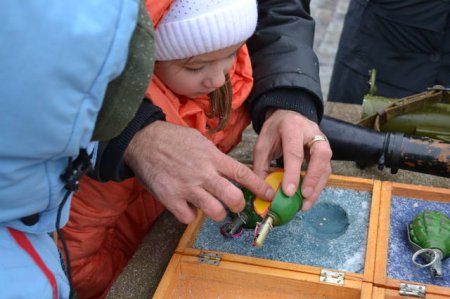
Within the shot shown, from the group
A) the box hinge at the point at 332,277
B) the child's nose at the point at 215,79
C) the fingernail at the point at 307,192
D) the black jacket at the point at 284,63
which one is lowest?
the box hinge at the point at 332,277

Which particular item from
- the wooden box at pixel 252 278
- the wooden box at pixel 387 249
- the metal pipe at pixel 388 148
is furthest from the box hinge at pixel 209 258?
the metal pipe at pixel 388 148

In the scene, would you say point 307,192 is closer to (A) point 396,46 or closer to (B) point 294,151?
(B) point 294,151

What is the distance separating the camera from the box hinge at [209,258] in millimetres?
1104

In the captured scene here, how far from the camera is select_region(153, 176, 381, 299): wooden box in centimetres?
105

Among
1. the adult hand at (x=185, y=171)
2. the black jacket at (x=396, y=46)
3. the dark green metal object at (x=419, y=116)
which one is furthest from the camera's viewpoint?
the black jacket at (x=396, y=46)

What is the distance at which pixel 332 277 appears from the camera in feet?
3.46

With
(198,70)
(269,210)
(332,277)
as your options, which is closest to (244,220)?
(269,210)

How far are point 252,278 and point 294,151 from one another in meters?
0.28

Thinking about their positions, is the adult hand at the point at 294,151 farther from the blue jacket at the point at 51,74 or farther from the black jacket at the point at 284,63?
the blue jacket at the point at 51,74

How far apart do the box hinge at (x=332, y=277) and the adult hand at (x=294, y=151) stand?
13cm

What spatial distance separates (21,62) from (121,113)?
168 millimetres

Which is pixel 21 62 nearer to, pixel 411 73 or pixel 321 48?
pixel 411 73

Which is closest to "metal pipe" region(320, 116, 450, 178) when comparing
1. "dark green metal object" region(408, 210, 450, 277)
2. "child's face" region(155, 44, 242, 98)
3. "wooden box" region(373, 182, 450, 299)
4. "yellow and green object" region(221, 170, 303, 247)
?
"wooden box" region(373, 182, 450, 299)

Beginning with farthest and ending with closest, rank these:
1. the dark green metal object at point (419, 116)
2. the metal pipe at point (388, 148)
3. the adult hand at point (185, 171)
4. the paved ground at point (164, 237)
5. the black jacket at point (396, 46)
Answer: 1. the black jacket at point (396, 46)
2. the dark green metal object at point (419, 116)
3. the metal pipe at point (388, 148)
4. the paved ground at point (164, 237)
5. the adult hand at point (185, 171)
